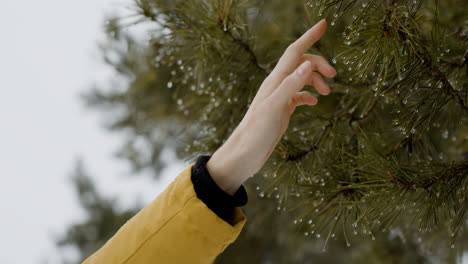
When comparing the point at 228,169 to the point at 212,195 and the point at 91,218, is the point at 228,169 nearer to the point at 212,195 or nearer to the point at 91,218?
the point at 212,195

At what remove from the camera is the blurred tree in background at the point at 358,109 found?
0.84 ft

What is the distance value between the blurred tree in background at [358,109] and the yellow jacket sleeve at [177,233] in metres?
0.08

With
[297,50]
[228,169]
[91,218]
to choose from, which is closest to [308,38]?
[297,50]

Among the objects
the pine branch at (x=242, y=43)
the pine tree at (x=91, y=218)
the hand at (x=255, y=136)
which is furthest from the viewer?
the pine tree at (x=91, y=218)

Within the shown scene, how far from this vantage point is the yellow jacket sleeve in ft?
0.79

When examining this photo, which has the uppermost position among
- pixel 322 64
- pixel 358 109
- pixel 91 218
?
pixel 322 64

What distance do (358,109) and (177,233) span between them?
11.6 inches

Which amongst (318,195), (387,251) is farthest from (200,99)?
(387,251)

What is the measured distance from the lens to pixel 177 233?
9.5 inches

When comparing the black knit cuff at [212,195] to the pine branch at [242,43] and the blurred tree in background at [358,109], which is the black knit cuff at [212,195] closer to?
the blurred tree in background at [358,109]

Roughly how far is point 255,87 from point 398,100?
16 cm

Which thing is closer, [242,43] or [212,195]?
[212,195]

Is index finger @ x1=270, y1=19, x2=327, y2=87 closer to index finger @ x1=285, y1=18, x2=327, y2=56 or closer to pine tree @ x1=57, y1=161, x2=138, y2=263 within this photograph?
index finger @ x1=285, y1=18, x2=327, y2=56

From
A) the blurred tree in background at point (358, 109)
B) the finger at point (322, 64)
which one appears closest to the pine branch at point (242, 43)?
the blurred tree in background at point (358, 109)
